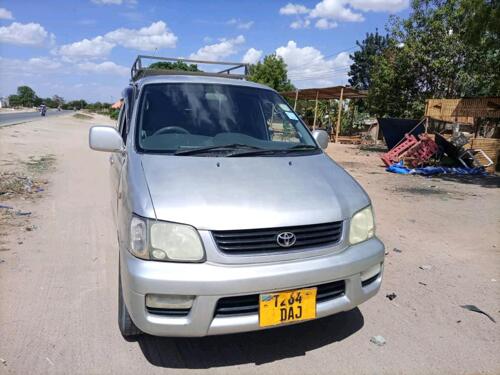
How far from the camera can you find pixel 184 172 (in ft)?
8.91

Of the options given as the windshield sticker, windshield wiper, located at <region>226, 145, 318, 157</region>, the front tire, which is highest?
the windshield sticker

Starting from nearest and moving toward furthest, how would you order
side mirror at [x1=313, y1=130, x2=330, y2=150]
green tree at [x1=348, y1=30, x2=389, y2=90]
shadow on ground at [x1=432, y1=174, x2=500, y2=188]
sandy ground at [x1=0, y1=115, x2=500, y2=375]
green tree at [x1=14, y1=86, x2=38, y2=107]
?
1. sandy ground at [x1=0, y1=115, x2=500, y2=375]
2. side mirror at [x1=313, y1=130, x2=330, y2=150]
3. shadow on ground at [x1=432, y1=174, x2=500, y2=188]
4. green tree at [x1=348, y1=30, x2=389, y2=90]
5. green tree at [x1=14, y1=86, x2=38, y2=107]

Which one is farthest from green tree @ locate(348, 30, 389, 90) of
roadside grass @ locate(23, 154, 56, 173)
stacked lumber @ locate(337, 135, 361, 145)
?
roadside grass @ locate(23, 154, 56, 173)

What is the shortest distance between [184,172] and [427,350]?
2132 millimetres

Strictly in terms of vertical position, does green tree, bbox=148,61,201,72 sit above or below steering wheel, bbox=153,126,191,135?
above

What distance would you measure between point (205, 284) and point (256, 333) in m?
0.99

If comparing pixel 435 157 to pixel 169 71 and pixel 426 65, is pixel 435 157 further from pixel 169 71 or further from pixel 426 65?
pixel 169 71

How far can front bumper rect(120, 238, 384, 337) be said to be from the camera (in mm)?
2223

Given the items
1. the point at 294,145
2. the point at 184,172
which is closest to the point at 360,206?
the point at 294,145

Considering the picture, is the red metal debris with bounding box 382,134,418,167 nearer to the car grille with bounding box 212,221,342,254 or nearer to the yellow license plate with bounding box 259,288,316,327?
the car grille with bounding box 212,221,342,254

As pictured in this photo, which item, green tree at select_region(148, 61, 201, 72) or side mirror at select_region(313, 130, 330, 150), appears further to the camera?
green tree at select_region(148, 61, 201, 72)

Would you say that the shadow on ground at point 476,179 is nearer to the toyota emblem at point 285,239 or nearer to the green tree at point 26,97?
the toyota emblem at point 285,239

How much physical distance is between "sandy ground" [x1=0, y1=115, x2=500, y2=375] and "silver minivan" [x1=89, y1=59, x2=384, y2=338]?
0.40 m

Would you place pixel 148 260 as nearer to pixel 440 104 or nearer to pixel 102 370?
pixel 102 370
